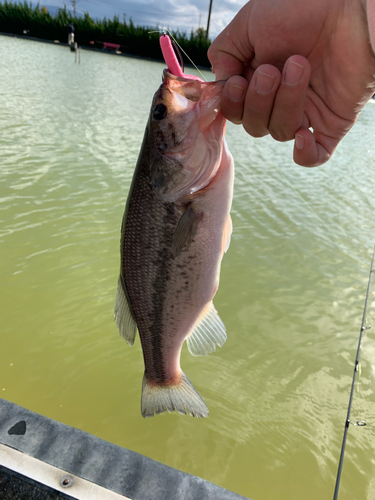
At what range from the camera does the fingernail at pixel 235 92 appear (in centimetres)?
138

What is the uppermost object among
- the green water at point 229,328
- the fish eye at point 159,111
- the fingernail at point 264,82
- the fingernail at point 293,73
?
the fingernail at point 293,73

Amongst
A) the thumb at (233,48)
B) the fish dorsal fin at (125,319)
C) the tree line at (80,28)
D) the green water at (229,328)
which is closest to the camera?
the thumb at (233,48)

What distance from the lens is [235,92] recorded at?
4.55 feet

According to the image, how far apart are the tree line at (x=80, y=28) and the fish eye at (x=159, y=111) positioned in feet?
125

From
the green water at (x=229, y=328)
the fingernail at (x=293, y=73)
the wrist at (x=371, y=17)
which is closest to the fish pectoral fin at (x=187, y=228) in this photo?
the fingernail at (x=293, y=73)

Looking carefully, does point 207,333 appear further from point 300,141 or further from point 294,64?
point 294,64

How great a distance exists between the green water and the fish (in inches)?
37.9

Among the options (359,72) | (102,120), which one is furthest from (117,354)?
(102,120)

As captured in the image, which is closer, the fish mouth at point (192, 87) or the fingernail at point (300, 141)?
the fish mouth at point (192, 87)

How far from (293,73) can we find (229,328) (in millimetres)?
2571

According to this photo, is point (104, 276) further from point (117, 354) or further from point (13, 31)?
point (13, 31)

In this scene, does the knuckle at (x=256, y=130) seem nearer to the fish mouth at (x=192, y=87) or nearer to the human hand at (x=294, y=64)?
the human hand at (x=294, y=64)

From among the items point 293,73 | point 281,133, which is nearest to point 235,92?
point 293,73

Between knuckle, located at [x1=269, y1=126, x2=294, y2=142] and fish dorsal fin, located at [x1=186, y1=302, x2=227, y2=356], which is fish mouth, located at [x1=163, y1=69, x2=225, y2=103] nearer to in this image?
knuckle, located at [x1=269, y1=126, x2=294, y2=142]
